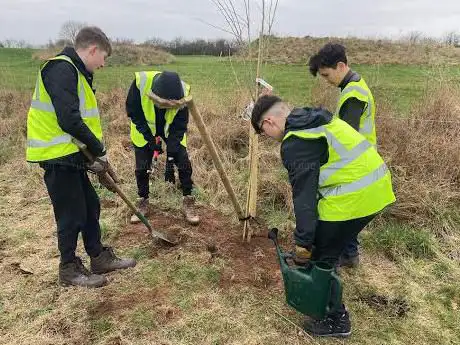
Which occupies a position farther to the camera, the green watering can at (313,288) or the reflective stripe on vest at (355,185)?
the green watering can at (313,288)

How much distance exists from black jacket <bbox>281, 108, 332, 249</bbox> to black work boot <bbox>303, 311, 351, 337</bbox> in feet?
2.79

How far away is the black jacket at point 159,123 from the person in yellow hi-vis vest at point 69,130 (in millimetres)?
1073

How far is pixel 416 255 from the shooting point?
4.01 m

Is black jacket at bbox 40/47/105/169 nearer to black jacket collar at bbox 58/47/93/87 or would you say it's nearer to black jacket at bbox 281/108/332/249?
black jacket collar at bbox 58/47/93/87

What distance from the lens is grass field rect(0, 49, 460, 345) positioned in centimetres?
298

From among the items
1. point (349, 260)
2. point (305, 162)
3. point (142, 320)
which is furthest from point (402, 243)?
point (142, 320)

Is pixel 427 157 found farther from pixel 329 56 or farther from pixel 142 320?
pixel 142 320

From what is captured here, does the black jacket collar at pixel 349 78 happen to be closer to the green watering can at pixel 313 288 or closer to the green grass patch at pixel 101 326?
the green watering can at pixel 313 288

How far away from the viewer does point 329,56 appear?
319cm

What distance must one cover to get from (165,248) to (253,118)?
2.01 meters

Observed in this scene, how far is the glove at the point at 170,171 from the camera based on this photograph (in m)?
4.56

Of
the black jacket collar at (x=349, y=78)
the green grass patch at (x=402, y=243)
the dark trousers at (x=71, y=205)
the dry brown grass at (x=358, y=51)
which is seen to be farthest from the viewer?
the dry brown grass at (x=358, y=51)

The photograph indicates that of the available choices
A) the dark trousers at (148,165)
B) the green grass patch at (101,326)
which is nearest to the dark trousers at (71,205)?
the green grass patch at (101,326)

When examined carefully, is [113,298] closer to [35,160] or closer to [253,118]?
[35,160]
